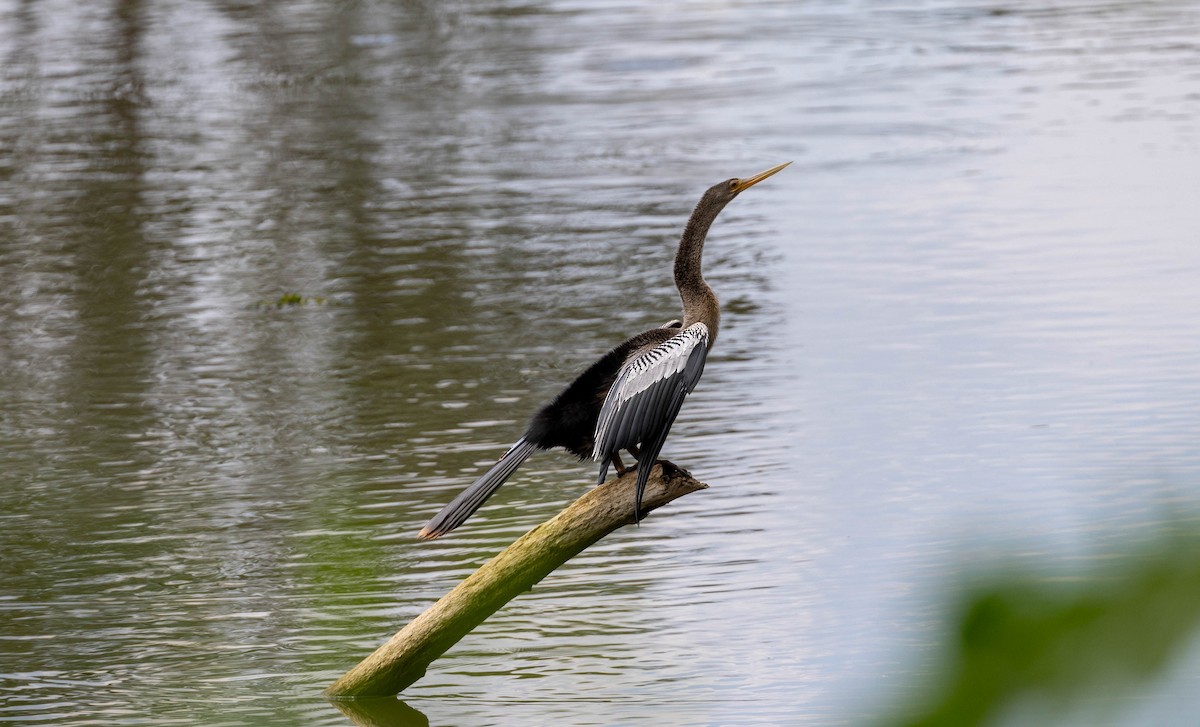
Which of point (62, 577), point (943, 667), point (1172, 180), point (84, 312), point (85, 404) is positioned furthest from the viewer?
point (1172, 180)

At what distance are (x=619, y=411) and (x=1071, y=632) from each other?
457 cm

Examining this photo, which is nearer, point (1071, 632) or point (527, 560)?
point (1071, 632)

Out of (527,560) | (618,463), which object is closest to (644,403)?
(618,463)

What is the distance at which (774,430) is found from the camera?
9.38 m

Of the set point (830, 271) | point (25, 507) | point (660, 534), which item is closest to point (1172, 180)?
point (830, 271)

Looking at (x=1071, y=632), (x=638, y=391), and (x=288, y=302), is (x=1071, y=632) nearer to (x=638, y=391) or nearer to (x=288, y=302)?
(x=638, y=391)

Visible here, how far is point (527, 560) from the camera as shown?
5172mm

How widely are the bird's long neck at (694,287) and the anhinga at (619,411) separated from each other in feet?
0.09

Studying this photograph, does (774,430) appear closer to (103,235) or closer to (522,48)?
(103,235)

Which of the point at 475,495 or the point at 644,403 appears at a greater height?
the point at 644,403

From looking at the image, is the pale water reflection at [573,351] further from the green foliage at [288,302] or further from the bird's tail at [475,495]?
the bird's tail at [475,495]

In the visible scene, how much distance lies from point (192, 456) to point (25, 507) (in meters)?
1.03

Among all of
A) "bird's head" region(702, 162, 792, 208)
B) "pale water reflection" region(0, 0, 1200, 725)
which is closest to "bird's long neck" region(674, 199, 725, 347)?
"bird's head" region(702, 162, 792, 208)

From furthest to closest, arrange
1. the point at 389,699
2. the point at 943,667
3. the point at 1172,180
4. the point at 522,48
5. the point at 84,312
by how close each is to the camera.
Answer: the point at 522,48, the point at 1172,180, the point at 84,312, the point at 389,699, the point at 943,667
